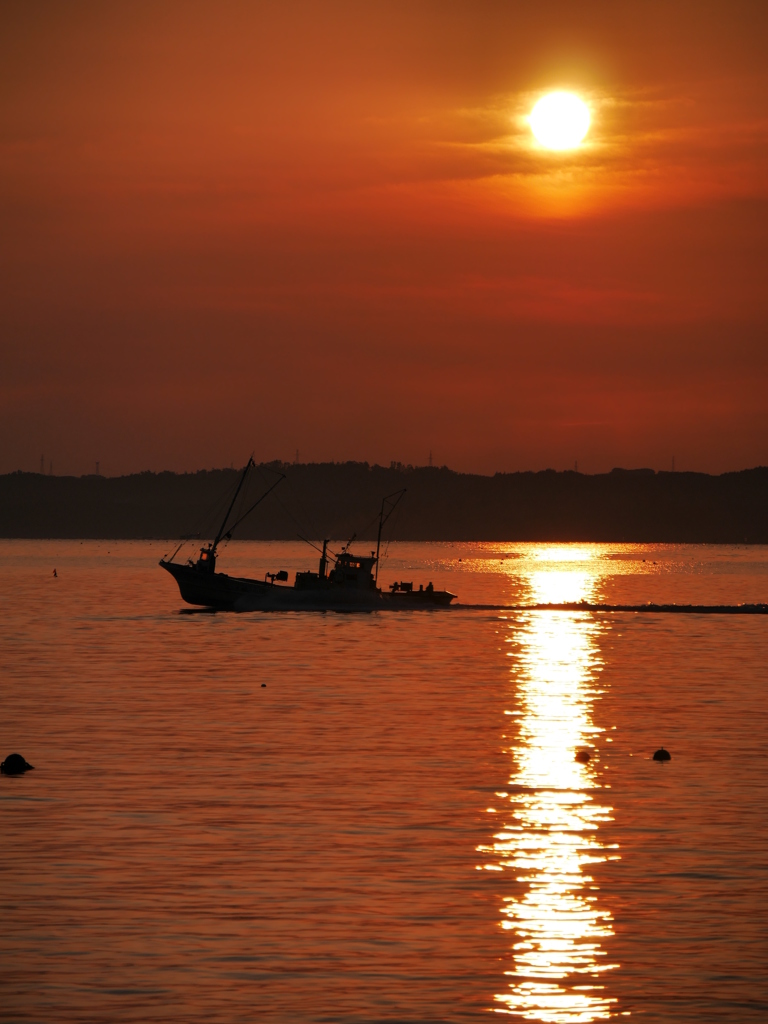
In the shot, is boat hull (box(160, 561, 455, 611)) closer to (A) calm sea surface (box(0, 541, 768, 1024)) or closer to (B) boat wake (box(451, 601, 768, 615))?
(B) boat wake (box(451, 601, 768, 615))

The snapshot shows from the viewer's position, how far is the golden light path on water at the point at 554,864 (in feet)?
70.0

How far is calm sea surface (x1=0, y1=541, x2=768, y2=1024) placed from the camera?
21641 mm

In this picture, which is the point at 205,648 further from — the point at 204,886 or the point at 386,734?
the point at 204,886

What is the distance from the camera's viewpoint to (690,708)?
6103 cm

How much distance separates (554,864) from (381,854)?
3.31 meters

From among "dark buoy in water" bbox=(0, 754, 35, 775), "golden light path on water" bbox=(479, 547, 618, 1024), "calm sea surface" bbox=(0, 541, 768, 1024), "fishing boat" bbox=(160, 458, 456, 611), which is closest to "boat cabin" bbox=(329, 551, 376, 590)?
"fishing boat" bbox=(160, 458, 456, 611)

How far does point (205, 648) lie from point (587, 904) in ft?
237

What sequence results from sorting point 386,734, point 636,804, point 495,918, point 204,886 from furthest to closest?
point 386,734 < point 636,804 < point 204,886 < point 495,918

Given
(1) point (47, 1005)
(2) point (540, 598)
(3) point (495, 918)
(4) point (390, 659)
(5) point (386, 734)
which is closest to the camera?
(1) point (47, 1005)

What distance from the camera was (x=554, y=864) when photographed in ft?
98.2

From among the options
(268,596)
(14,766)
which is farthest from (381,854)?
(268,596)

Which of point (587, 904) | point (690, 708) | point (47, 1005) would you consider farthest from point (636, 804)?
point (690, 708)

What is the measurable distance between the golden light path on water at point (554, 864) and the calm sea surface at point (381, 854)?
78 millimetres

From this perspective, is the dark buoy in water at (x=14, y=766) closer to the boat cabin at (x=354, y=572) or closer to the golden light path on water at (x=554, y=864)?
the golden light path on water at (x=554, y=864)
